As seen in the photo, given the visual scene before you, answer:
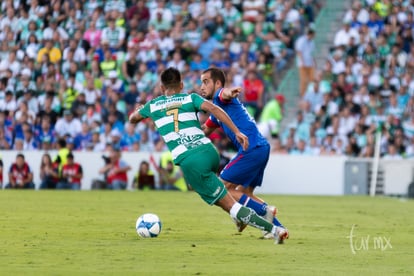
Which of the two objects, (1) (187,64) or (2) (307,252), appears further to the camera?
(1) (187,64)

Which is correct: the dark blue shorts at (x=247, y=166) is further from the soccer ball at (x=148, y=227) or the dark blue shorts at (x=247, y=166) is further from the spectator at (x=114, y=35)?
the spectator at (x=114, y=35)

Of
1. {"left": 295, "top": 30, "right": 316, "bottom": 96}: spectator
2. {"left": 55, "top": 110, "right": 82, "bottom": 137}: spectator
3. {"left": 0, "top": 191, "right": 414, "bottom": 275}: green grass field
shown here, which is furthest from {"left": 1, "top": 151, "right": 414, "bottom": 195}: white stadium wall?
{"left": 0, "top": 191, "right": 414, "bottom": 275}: green grass field

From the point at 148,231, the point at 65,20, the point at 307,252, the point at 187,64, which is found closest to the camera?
the point at 307,252

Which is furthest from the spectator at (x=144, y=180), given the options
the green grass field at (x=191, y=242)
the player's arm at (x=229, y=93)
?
the player's arm at (x=229, y=93)

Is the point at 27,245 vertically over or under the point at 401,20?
under

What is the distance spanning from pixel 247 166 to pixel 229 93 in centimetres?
118

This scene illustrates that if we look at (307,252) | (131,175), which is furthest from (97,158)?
(307,252)

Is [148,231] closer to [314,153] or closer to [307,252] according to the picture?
[307,252]

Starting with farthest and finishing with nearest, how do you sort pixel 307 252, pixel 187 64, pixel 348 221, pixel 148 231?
pixel 187 64 → pixel 348 221 → pixel 148 231 → pixel 307 252

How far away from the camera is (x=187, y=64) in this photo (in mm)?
32594

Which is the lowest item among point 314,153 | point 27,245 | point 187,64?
point 27,245

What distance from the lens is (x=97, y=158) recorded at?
28875 mm

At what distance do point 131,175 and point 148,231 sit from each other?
15.0m

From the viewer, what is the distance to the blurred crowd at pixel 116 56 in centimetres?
3078
